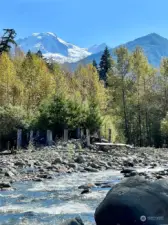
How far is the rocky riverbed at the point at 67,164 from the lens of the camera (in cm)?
1752

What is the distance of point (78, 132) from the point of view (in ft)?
108

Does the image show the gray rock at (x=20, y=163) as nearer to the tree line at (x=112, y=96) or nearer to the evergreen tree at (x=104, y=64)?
the tree line at (x=112, y=96)

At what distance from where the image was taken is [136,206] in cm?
741

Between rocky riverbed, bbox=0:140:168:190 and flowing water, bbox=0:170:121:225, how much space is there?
2.72ft

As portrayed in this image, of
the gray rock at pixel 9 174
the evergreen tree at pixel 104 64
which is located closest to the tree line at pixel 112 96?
the gray rock at pixel 9 174

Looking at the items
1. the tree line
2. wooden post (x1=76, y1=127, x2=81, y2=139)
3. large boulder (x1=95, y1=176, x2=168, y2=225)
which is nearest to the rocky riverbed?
wooden post (x1=76, y1=127, x2=81, y2=139)

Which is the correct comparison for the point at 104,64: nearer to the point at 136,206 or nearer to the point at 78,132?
the point at 78,132

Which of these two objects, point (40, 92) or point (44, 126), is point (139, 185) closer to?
point (44, 126)

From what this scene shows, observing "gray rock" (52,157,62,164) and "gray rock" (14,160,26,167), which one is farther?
"gray rock" (52,157,62,164)

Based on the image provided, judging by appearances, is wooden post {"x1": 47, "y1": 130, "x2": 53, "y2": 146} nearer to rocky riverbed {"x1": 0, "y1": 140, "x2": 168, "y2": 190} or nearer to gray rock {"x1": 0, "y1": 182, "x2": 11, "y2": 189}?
rocky riverbed {"x1": 0, "y1": 140, "x2": 168, "y2": 190}

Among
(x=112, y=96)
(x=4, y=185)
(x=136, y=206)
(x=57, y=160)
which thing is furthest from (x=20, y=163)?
(x=112, y=96)

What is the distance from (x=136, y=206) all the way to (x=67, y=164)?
45.5 ft

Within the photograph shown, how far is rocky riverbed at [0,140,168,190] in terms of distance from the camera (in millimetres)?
17516

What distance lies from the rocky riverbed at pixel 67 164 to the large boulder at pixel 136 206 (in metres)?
6.96
